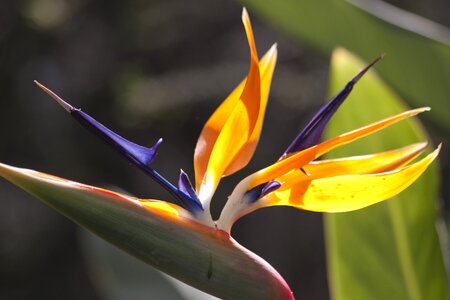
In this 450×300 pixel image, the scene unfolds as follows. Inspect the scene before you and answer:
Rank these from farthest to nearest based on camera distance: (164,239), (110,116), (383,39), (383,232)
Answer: (110,116), (383,39), (383,232), (164,239)

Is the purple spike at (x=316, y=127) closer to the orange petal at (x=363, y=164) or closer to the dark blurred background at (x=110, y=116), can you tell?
the orange petal at (x=363, y=164)

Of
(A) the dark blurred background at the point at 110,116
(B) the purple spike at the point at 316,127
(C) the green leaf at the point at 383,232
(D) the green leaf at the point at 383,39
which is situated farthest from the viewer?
(A) the dark blurred background at the point at 110,116

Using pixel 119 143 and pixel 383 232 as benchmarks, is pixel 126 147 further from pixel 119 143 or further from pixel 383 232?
pixel 383 232

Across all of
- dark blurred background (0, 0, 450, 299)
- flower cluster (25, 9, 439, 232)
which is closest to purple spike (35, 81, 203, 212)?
flower cluster (25, 9, 439, 232)

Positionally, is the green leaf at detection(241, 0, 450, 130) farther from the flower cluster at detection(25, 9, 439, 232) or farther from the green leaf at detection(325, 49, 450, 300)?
the flower cluster at detection(25, 9, 439, 232)

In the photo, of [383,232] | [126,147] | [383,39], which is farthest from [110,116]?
[126,147]

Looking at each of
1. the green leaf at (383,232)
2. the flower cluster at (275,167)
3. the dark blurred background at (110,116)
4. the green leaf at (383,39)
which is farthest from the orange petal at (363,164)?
the dark blurred background at (110,116)

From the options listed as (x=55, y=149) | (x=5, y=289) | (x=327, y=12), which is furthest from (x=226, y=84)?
(x=327, y=12)
